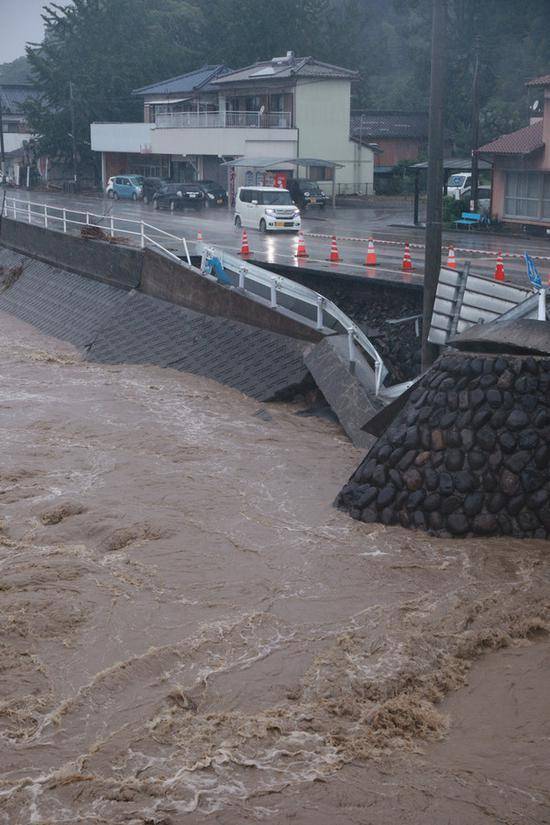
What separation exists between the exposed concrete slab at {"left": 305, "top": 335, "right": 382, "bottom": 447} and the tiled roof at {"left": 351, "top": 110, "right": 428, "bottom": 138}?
131 feet

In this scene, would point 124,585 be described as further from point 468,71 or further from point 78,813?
point 468,71

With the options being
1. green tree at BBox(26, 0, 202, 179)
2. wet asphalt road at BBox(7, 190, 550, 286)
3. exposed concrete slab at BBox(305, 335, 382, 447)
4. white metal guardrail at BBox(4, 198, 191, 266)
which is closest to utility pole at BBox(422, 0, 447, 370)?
exposed concrete slab at BBox(305, 335, 382, 447)

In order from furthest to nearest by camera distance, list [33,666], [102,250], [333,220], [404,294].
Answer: [333,220] < [102,250] < [404,294] < [33,666]

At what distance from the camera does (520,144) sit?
34.3 m

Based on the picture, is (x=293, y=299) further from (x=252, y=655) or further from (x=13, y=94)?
(x=13, y=94)

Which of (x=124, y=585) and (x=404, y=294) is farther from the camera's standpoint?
(x=404, y=294)

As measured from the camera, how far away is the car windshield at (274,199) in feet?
114

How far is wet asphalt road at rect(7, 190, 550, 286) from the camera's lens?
78.2 feet

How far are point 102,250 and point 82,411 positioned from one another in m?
10.2

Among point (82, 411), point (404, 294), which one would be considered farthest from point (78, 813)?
point (404, 294)

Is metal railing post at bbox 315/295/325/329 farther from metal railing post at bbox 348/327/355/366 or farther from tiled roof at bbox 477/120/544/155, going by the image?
tiled roof at bbox 477/120/544/155

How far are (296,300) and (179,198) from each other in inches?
1007

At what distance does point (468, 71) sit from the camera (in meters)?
60.2

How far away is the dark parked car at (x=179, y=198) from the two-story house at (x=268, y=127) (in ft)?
8.02
